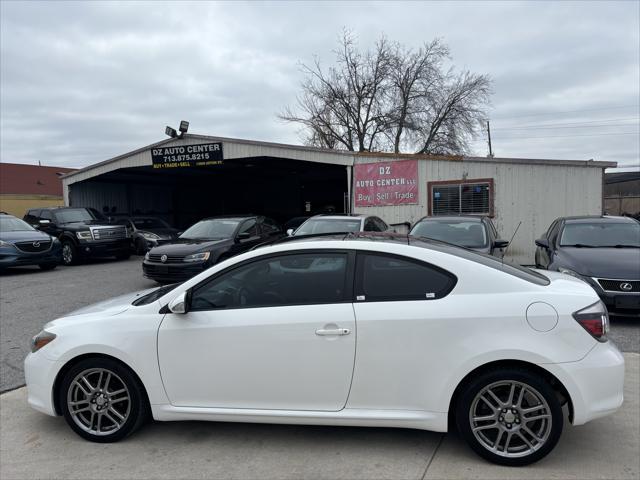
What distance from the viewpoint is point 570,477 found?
2.92 metres

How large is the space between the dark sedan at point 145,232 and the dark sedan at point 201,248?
592cm

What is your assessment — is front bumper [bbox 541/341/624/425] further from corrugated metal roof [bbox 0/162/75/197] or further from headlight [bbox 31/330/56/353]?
corrugated metal roof [bbox 0/162/75/197]

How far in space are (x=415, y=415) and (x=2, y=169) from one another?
146 ft

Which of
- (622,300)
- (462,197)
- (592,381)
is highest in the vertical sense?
(462,197)

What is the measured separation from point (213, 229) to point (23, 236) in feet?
19.1

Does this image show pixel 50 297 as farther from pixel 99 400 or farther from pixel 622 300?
pixel 622 300

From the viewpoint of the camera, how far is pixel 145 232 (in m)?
17.5

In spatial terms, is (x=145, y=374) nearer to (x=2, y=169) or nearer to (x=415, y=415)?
(x=415, y=415)

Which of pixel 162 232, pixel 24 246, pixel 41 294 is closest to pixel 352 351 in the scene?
pixel 41 294

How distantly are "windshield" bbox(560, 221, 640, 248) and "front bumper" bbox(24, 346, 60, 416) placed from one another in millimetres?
7357

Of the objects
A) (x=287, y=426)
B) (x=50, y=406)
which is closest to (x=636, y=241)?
(x=287, y=426)

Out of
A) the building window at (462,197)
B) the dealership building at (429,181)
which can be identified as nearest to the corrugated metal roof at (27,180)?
the dealership building at (429,181)

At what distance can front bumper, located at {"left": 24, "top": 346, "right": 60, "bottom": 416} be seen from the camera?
3.52 metres

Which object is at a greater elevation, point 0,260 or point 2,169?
point 2,169
